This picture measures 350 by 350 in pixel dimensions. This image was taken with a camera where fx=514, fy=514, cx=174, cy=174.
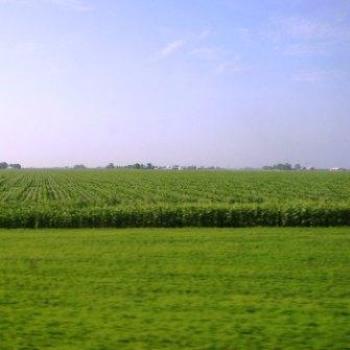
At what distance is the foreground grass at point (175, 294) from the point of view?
7371 millimetres

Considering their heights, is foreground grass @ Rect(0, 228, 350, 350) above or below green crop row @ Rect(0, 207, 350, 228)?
below

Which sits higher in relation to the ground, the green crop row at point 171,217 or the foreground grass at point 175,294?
the green crop row at point 171,217

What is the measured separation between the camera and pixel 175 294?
10195 millimetres

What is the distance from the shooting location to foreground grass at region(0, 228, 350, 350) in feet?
24.2

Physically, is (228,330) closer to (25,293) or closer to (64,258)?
(25,293)

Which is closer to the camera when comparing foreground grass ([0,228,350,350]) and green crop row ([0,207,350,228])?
foreground grass ([0,228,350,350])

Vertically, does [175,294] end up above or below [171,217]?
below

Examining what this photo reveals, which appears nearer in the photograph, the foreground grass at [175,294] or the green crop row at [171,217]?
the foreground grass at [175,294]

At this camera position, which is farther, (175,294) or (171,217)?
(171,217)

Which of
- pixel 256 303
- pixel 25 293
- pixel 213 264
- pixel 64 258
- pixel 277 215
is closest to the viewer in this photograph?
pixel 256 303

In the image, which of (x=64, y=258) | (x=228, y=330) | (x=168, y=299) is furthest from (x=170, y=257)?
(x=228, y=330)

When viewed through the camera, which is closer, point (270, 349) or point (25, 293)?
point (270, 349)

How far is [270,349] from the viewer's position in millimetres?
6840

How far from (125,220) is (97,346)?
19032mm
